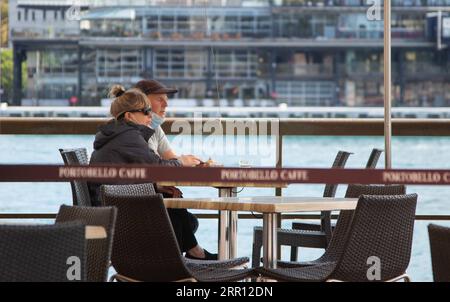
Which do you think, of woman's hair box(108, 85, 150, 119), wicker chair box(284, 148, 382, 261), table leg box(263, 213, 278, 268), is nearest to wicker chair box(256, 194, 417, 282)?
table leg box(263, 213, 278, 268)

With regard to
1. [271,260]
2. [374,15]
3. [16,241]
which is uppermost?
[374,15]

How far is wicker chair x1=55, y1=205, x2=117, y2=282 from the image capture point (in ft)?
10.6

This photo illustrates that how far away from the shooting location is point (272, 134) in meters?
6.61

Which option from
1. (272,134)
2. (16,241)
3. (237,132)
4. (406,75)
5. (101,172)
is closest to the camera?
(16,241)

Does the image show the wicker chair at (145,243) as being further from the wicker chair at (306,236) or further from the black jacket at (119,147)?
the wicker chair at (306,236)

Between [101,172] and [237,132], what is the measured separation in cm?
435

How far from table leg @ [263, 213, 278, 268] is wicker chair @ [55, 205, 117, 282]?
930 millimetres

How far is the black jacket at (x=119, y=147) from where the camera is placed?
4934mm

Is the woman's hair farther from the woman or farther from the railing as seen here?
the railing

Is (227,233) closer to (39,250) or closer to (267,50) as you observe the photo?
(39,250)

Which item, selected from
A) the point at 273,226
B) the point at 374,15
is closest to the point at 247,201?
the point at 273,226

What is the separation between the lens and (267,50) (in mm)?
33812

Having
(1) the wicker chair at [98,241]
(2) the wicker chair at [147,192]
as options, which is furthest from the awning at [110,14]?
(1) the wicker chair at [98,241]
